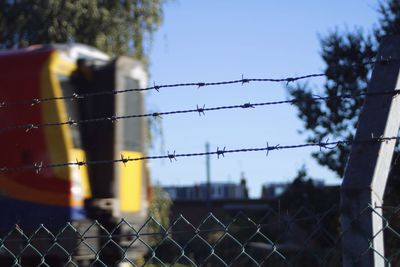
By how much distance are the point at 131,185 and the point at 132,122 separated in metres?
0.89

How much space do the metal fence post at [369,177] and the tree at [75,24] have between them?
14.0 metres

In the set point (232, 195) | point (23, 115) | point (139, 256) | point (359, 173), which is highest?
point (359, 173)

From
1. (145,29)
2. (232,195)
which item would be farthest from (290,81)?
(232,195)

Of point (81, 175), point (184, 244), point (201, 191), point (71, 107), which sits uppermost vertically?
point (184, 244)

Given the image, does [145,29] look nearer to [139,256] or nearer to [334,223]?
[139,256]

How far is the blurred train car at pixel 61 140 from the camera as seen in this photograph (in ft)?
31.8

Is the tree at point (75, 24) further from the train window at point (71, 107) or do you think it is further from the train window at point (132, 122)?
the train window at point (71, 107)

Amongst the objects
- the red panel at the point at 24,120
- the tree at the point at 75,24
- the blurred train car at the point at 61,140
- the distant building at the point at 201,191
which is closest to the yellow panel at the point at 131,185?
the blurred train car at the point at 61,140

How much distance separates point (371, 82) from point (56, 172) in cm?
700

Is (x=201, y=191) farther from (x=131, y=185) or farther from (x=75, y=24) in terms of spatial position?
(x=131, y=185)

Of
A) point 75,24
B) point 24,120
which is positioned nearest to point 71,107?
point 24,120

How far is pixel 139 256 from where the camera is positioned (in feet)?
35.3

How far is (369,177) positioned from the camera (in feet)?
10.0

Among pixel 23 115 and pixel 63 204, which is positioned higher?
pixel 23 115
